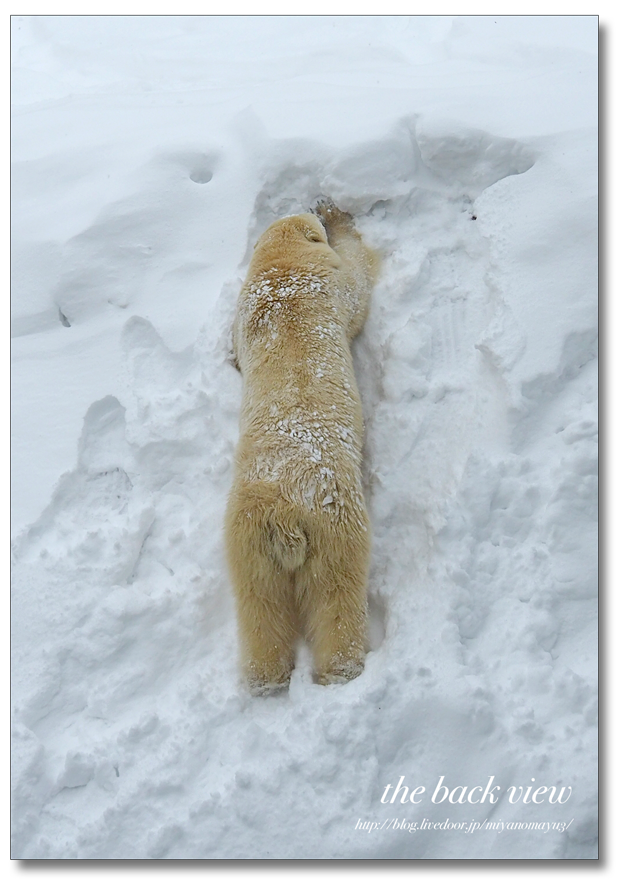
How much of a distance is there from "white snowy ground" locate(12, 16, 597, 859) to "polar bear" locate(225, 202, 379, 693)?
0.22 meters

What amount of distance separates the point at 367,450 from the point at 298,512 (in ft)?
3.36

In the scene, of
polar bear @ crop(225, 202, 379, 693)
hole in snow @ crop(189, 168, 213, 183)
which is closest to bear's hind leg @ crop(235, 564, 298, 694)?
polar bear @ crop(225, 202, 379, 693)

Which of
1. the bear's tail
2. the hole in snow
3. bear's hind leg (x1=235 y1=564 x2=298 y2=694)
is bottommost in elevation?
bear's hind leg (x1=235 y1=564 x2=298 y2=694)

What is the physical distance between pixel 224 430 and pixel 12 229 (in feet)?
8.87

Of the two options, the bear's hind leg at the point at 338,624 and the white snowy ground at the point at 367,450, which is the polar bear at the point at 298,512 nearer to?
the bear's hind leg at the point at 338,624

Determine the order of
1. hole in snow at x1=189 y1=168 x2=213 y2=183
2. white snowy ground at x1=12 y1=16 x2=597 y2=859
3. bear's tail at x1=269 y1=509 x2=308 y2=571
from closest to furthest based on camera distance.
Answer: white snowy ground at x1=12 y1=16 x2=597 y2=859
bear's tail at x1=269 y1=509 x2=308 y2=571
hole in snow at x1=189 y1=168 x2=213 y2=183

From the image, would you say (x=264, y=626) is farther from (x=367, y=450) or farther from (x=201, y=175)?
(x=201, y=175)

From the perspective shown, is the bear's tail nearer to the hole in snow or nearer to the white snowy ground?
the white snowy ground

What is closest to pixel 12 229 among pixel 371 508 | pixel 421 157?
pixel 421 157

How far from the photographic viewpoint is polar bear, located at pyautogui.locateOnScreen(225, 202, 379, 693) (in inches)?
147

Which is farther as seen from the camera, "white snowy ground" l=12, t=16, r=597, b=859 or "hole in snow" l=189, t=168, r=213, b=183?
"hole in snow" l=189, t=168, r=213, b=183

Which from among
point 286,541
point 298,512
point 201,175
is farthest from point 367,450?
point 201,175

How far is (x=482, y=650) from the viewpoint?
12.1 ft

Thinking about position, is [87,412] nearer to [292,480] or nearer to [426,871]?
[292,480]
